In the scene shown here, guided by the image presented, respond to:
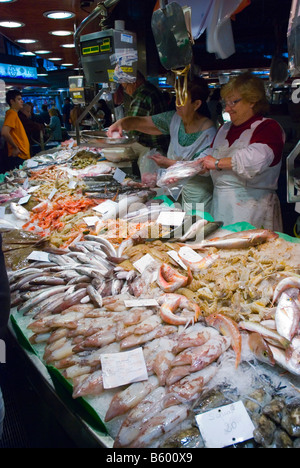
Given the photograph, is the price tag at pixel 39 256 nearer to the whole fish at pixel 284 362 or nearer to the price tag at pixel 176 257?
the price tag at pixel 176 257

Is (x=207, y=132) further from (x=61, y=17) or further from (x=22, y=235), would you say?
(x=61, y=17)

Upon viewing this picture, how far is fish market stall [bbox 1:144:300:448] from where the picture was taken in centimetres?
148

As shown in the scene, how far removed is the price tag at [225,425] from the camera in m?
1.39

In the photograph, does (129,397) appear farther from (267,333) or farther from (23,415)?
(23,415)

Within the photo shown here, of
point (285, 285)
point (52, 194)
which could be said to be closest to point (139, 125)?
point (52, 194)

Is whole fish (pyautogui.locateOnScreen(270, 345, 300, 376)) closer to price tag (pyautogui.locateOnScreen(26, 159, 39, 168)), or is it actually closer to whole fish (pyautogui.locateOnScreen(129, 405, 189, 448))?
whole fish (pyautogui.locateOnScreen(129, 405, 189, 448))

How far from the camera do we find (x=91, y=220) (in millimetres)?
3719

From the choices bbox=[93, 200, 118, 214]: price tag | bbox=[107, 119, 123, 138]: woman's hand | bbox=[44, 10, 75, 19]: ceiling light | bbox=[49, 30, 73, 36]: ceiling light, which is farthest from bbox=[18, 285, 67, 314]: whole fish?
bbox=[49, 30, 73, 36]: ceiling light

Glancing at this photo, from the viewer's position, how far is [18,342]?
92.4 inches

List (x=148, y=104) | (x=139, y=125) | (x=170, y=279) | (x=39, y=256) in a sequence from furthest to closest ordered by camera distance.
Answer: (x=148, y=104) → (x=139, y=125) → (x=39, y=256) → (x=170, y=279)

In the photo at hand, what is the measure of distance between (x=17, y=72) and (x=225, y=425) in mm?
22159

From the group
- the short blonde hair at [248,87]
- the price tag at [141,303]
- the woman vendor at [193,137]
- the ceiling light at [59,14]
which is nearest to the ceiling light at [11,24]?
the ceiling light at [59,14]

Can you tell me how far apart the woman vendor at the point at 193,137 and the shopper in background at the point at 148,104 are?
0.66 metres

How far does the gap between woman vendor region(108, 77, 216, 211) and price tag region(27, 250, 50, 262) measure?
1672 mm
